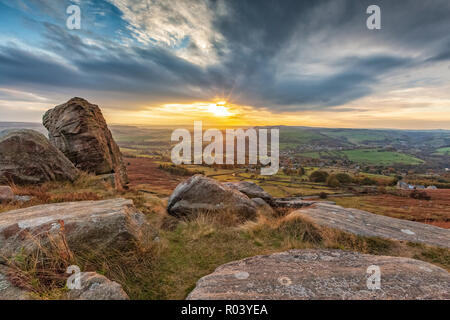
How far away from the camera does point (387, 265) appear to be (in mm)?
4523

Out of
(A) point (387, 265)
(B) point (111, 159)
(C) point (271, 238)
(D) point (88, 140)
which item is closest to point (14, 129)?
(D) point (88, 140)

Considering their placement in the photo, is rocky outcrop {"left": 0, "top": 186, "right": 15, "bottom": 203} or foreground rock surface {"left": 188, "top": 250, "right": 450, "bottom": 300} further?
rocky outcrop {"left": 0, "top": 186, "right": 15, "bottom": 203}

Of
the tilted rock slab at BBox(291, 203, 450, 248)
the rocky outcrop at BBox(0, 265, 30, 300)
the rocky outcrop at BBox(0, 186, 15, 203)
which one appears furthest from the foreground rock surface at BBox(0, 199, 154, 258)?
the tilted rock slab at BBox(291, 203, 450, 248)

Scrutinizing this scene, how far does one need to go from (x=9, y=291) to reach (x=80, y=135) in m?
14.5

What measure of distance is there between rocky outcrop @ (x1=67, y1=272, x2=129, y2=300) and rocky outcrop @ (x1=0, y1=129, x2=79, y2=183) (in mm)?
10098

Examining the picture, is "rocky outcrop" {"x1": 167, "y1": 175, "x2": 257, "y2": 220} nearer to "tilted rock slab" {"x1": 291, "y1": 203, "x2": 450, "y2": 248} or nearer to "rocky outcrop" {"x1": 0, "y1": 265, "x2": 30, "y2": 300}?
→ "tilted rock slab" {"x1": 291, "y1": 203, "x2": 450, "y2": 248}

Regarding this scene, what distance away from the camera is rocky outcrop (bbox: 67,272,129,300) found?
2.97m

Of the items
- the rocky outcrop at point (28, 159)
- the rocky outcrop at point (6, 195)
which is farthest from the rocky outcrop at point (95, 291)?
the rocky outcrop at point (28, 159)

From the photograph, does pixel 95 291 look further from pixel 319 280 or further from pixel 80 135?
pixel 80 135

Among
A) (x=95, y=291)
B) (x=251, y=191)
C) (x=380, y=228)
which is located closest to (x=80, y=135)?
(x=251, y=191)

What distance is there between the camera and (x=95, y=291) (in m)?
3.03
